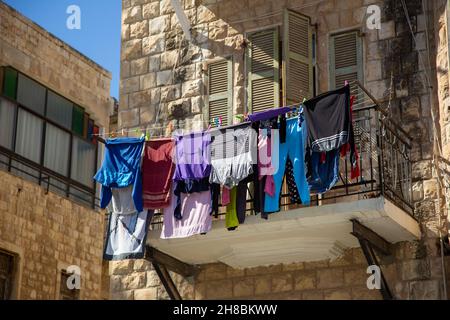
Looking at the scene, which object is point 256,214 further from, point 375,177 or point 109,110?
point 109,110

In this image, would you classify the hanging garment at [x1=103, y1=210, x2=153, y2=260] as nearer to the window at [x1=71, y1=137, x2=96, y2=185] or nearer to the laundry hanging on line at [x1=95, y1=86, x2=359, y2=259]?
the laundry hanging on line at [x1=95, y1=86, x2=359, y2=259]

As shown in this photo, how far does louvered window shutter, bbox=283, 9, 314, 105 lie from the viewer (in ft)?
49.6

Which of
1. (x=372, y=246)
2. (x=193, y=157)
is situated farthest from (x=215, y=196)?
(x=372, y=246)

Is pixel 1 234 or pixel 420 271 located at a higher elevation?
pixel 1 234

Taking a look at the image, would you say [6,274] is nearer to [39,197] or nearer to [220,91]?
[39,197]

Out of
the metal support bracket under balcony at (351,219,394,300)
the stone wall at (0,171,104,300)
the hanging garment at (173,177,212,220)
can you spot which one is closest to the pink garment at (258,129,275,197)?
the hanging garment at (173,177,212,220)

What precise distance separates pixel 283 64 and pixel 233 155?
76.0 inches

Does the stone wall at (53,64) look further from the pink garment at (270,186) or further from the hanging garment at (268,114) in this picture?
the pink garment at (270,186)

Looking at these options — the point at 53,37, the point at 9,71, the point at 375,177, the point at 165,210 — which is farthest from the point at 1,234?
the point at 375,177

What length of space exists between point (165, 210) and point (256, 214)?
4.28ft

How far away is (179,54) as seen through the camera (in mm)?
16547

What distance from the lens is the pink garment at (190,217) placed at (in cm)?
1408

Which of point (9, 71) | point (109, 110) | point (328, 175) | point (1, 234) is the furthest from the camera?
point (109, 110)

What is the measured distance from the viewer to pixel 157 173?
14547mm
